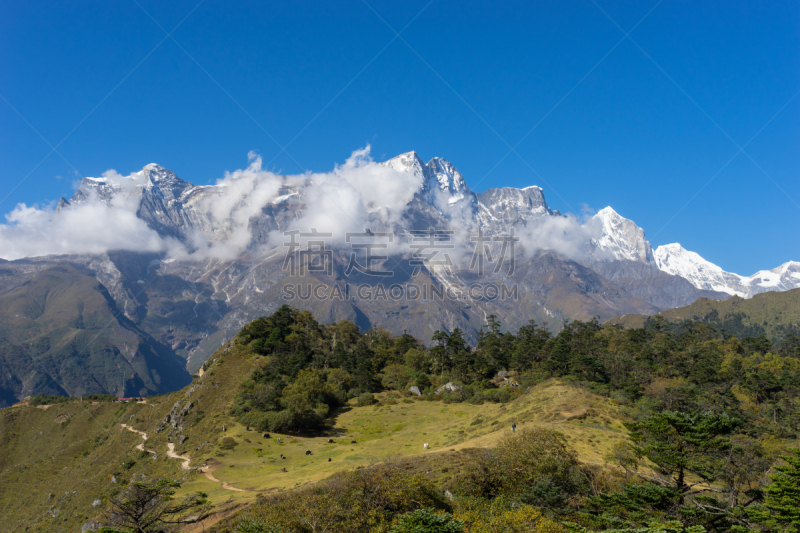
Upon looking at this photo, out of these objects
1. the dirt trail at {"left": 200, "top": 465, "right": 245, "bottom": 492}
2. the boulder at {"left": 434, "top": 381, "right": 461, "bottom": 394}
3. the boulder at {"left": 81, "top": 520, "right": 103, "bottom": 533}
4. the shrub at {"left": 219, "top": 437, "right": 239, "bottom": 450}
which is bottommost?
the boulder at {"left": 81, "top": 520, "right": 103, "bottom": 533}

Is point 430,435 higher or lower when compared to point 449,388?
lower

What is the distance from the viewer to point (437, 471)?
40438 mm

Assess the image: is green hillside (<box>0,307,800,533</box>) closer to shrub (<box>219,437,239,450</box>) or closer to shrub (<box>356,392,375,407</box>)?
shrub (<box>219,437,239,450</box>)

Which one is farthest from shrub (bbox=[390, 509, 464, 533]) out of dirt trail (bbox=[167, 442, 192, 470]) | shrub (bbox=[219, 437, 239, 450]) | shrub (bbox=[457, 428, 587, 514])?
dirt trail (bbox=[167, 442, 192, 470])

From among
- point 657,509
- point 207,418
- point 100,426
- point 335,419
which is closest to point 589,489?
point 657,509

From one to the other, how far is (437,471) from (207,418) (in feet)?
188

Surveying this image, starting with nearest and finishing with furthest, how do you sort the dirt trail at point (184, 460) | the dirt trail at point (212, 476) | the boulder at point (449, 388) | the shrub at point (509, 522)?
the shrub at point (509, 522), the dirt trail at point (212, 476), the dirt trail at point (184, 460), the boulder at point (449, 388)

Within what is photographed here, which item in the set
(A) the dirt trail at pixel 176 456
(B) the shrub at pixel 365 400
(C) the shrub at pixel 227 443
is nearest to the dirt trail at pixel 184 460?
(A) the dirt trail at pixel 176 456

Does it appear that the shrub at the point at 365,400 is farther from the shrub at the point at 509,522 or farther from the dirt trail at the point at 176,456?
the shrub at the point at 509,522

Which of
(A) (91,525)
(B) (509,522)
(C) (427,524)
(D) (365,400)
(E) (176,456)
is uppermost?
(D) (365,400)

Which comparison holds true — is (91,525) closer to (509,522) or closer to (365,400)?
(509,522)

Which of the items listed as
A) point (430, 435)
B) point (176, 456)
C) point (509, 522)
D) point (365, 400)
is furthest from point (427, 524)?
point (365, 400)

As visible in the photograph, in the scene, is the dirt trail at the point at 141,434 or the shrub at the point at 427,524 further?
the dirt trail at the point at 141,434

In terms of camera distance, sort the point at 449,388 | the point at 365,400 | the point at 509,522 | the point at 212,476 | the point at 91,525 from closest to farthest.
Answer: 1. the point at 509,522
2. the point at 91,525
3. the point at 212,476
4. the point at 365,400
5. the point at 449,388
